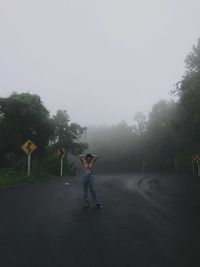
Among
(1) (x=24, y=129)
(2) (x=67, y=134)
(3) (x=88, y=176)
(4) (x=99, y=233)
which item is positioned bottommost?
(4) (x=99, y=233)

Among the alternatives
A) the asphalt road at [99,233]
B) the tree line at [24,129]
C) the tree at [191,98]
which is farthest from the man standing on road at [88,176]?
the tree at [191,98]

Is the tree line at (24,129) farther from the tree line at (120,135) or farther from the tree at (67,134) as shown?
the tree at (67,134)

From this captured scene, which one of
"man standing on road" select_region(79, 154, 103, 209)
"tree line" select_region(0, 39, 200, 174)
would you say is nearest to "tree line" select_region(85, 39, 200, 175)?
"tree line" select_region(0, 39, 200, 174)

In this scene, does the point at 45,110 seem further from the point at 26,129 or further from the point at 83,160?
the point at 83,160

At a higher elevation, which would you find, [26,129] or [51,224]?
[26,129]

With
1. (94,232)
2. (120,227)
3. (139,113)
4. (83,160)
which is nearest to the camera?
(94,232)

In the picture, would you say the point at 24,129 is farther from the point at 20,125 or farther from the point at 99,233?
the point at 99,233

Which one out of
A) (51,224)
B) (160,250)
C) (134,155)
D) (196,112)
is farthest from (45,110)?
(134,155)

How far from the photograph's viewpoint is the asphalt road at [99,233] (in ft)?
23.7

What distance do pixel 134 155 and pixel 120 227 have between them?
87576 mm

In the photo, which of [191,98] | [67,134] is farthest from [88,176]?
[67,134]

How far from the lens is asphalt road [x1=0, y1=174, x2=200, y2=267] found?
23.7 feet

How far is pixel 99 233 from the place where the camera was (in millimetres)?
9383

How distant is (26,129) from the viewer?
37594 mm
